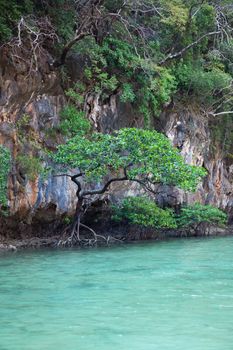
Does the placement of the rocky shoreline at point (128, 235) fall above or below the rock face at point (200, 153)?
below

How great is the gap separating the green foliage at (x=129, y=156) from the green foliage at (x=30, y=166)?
48cm

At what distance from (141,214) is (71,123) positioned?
3131 millimetres

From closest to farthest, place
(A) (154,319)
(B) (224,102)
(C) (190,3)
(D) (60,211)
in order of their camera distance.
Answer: (A) (154,319)
(D) (60,211)
(C) (190,3)
(B) (224,102)

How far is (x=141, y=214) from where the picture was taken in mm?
15602

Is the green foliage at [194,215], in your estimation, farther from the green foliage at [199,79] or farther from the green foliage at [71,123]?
the green foliage at [71,123]

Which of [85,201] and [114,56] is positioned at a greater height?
[114,56]

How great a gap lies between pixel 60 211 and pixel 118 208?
1.98m

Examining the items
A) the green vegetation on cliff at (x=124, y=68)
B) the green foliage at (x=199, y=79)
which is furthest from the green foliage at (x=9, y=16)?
the green foliage at (x=199, y=79)

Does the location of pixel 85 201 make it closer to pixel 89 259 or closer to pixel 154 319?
pixel 89 259

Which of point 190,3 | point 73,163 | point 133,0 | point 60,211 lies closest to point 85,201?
point 60,211

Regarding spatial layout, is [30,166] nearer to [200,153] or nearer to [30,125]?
[30,125]

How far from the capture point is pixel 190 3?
17969mm

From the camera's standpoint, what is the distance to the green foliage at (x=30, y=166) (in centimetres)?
1349

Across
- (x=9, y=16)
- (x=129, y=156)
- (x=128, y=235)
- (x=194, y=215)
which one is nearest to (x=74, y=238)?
(x=128, y=235)
